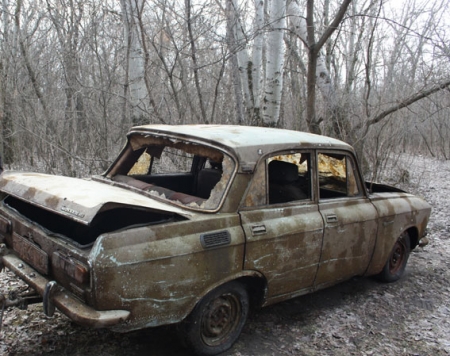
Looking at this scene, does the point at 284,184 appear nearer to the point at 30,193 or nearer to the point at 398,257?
the point at 398,257

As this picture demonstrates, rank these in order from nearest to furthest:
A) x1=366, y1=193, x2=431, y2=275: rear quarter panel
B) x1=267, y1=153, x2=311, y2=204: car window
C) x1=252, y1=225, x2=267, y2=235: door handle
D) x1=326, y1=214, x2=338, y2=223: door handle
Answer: x1=252, y1=225, x2=267, y2=235: door handle < x1=326, y1=214, x2=338, y2=223: door handle < x1=267, y1=153, x2=311, y2=204: car window < x1=366, y1=193, x2=431, y2=275: rear quarter panel

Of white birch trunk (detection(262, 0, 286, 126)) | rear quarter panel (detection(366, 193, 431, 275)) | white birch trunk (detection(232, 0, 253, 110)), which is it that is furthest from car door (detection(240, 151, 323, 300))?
white birch trunk (detection(232, 0, 253, 110))

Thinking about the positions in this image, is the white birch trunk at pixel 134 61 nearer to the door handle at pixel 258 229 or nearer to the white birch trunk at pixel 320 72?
the white birch trunk at pixel 320 72

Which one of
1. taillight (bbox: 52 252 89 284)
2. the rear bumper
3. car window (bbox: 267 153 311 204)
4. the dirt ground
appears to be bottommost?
the dirt ground

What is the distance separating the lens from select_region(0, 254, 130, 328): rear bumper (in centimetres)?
250

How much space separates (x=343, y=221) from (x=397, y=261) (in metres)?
1.71

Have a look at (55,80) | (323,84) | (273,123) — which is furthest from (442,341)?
(55,80)

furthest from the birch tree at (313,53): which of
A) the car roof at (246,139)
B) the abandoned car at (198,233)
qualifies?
the car roof at (246,139)

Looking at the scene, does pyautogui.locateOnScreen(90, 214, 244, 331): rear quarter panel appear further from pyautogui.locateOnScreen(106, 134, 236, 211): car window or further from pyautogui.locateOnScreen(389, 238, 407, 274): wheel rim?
pyautogui.locateOnScreen(389, 238, 407, 274): wheel rim

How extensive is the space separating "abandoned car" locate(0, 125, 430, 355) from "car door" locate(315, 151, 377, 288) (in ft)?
0.05

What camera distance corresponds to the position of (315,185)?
3939 mm

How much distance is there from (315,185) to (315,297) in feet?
4.62

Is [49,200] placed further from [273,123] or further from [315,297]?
[273,123]

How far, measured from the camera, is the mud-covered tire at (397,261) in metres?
5.05
